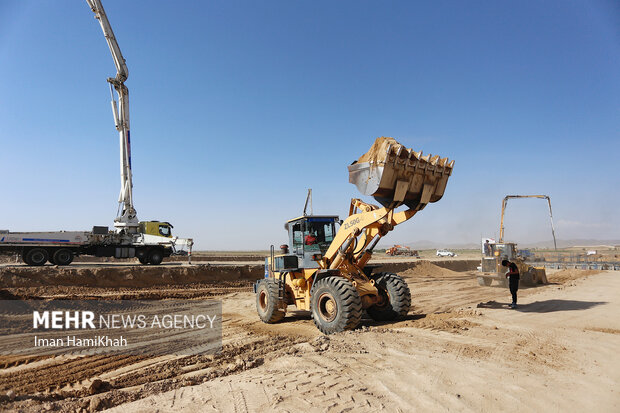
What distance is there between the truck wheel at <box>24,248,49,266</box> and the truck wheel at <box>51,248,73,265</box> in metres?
0.48

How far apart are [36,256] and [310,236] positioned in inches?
745

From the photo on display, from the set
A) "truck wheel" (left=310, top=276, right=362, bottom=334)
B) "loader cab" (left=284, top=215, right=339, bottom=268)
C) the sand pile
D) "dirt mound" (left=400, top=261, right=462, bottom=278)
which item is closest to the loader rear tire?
"loader cab" (left=284, top=215, right=339, bottom=268)

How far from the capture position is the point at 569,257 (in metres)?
32.2

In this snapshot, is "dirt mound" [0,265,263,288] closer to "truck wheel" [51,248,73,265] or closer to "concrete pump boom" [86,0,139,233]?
"truck wheel" [51,248,73,265]

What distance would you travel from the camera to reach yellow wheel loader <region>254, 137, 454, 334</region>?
312 inches

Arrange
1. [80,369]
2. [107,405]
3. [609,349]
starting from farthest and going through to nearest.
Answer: [609,349] → [80,369] → [107,405]

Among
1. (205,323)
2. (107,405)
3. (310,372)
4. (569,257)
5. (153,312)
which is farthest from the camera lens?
(569,257)

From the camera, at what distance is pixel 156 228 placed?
24.4m

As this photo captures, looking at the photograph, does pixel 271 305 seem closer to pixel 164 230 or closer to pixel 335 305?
pixel 335 305

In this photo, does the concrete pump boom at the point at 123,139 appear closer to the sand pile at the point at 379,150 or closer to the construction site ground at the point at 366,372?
the construction site ground at the point at 366,372

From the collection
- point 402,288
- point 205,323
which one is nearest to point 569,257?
point 402,288

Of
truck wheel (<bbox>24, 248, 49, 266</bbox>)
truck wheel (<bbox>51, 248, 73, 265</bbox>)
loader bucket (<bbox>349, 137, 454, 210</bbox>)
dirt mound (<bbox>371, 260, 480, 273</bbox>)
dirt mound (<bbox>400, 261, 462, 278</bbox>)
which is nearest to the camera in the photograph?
loader bucket (<bbox>349, 137, 454, 210</bbox>)

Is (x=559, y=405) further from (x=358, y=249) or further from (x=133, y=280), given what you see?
(x=133, y=280)

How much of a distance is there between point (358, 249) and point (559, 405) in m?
5.35
